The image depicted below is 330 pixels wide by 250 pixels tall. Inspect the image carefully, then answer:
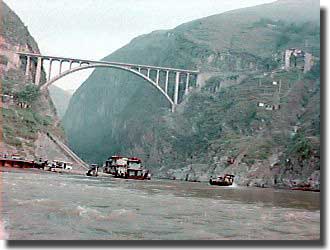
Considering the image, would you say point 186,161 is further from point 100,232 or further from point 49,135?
point 100,232

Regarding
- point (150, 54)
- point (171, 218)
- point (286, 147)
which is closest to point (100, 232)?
point (171, 218)

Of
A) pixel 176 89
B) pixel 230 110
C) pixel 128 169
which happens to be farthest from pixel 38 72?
pixel 230 110

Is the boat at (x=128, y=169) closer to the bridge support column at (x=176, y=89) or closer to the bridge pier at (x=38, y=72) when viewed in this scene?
the bridge pier at (x=38, y=72)

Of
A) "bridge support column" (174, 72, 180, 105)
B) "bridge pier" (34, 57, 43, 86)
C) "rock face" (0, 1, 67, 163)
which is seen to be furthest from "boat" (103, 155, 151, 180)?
"bridge support column" (174, 72, 180, 105)

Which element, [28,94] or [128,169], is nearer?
[128,169]

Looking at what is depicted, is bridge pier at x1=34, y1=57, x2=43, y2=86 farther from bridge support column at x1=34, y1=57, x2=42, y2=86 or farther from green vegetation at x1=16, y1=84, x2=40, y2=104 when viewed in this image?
green vegetation at x1=16, y1=84, x2=40, y2=104

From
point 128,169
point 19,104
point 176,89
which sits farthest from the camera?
point 176,89

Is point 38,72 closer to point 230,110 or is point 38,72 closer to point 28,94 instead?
point 28,94
